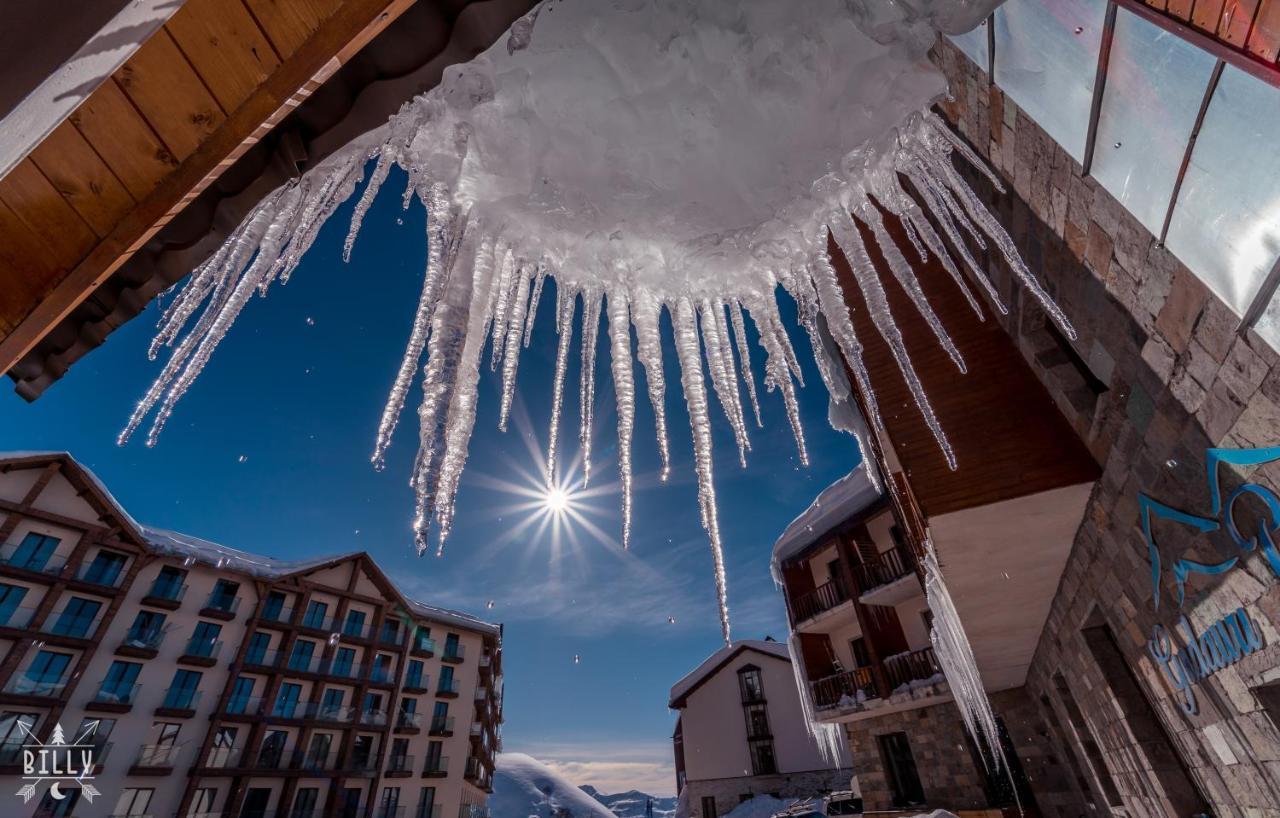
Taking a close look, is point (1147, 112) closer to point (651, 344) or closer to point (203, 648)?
point (651, 344)

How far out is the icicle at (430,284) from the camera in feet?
9.01

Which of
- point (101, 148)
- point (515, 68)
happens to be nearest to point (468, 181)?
point (515, 68)

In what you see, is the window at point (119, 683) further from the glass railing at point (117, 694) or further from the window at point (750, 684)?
the window at point (750, 684)

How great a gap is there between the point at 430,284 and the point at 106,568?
30.1 metres

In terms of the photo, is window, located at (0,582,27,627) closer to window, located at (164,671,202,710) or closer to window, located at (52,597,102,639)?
window, located at (52,597,102,639)

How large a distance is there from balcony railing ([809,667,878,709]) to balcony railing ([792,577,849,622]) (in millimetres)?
1880

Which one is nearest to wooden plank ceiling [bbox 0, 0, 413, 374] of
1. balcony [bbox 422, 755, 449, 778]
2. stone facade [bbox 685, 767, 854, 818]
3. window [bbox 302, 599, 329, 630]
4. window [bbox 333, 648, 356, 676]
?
window [bbox 302, 599, 329, 630]

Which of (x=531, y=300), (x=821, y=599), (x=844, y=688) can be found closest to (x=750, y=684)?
(x=821, y=599)

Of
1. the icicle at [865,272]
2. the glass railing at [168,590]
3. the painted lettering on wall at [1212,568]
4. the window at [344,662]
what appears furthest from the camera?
the window at [344,662]

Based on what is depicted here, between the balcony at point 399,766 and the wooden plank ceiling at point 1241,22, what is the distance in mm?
35495

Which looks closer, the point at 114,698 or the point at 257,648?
the point at 114,698

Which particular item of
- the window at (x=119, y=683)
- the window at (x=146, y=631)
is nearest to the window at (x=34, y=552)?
the window at (x=146, y=631)

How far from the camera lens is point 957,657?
1045cm

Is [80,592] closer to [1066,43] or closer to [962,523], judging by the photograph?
[962,523]
